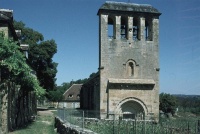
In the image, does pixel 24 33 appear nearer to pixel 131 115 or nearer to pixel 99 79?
pixel 99 79

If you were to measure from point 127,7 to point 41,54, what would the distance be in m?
18.1

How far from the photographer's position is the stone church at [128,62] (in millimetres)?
27656

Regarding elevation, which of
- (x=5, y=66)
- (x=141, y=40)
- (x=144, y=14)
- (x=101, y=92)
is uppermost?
(x=144, y=14)

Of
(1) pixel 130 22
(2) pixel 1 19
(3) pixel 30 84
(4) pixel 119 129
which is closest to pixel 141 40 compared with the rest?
(1) pixel 130 22

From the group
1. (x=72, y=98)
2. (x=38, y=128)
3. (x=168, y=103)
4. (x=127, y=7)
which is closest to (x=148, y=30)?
(x=127, y=7)

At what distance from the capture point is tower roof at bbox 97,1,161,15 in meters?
28.1

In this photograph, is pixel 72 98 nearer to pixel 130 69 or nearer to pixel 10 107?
pixel 130 69

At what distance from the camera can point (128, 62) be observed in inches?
1120

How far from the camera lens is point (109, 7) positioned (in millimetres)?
28281

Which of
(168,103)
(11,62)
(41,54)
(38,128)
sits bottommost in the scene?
(168,103)

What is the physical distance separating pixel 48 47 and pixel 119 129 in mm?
32425

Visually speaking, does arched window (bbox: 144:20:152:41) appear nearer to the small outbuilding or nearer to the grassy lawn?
the grassy lawn

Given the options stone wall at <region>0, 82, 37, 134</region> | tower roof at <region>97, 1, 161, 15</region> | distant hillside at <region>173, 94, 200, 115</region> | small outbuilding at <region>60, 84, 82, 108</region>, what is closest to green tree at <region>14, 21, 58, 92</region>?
tower roof at <region>97, 1, 161, 15</region>

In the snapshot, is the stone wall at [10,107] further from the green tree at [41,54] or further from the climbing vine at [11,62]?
the green tree at [41,54]
